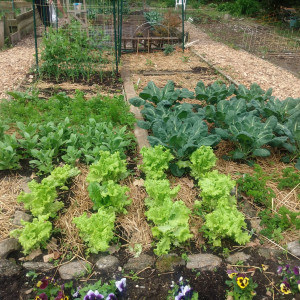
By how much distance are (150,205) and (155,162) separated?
452mm

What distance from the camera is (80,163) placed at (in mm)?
3340

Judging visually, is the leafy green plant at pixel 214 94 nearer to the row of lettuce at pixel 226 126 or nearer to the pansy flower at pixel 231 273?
the row of lettuce at pixel 226 126

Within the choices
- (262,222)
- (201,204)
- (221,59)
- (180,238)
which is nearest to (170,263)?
(180,238)

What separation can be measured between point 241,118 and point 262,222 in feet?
4.48

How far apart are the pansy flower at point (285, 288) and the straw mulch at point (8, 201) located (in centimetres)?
198

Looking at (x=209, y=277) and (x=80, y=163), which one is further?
(x=80, y=163)

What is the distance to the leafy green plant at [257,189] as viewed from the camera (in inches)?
111

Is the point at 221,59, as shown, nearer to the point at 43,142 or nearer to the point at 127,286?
the point at 43,142

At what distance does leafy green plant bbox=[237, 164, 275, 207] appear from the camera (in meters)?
2.83

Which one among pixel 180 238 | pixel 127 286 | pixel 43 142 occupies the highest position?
pixel 43 142

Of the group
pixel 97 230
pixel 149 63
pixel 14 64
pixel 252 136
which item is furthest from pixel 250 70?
pixel 97 230

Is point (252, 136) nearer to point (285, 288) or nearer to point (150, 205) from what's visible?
point (150, 205)

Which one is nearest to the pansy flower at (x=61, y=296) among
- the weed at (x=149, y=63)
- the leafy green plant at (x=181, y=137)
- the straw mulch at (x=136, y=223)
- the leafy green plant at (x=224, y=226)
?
the straw mulch at (x=136, y=223)

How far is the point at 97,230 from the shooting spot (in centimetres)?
227
